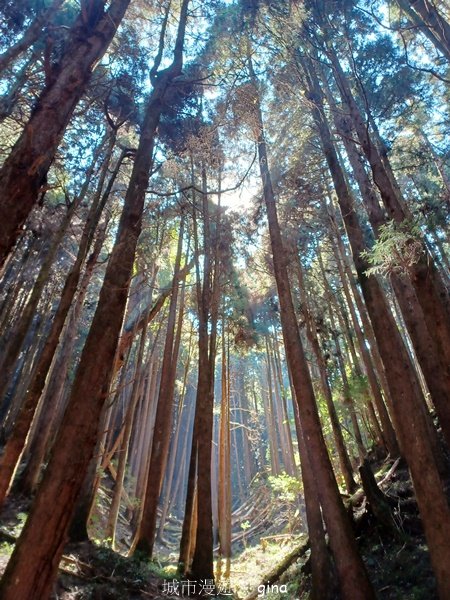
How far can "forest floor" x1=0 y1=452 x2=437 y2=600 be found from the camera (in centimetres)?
512

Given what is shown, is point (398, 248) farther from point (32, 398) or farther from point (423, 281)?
point (32, 398)

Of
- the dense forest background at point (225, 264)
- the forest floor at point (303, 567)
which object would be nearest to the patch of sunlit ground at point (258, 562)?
the dense forest background at point (225, 264)

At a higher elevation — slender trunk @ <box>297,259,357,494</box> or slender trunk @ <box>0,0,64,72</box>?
slender trunk @ <box>0,0,64,72</box>

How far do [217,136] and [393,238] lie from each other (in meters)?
5.57

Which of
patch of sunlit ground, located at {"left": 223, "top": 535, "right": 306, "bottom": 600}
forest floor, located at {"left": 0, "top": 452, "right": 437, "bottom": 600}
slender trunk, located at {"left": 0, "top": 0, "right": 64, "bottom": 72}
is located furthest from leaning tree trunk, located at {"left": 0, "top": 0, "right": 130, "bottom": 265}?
patch of sunlit ground, located at {"left": 223, "top": 535, "right": 306, "bottom": 600}

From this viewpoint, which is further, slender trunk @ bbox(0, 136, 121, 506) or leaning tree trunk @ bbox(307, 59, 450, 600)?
slender trunk @ bbox(0, 136, 121, 506)

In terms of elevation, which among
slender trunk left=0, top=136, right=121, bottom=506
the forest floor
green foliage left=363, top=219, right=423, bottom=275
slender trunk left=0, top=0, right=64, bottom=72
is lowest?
the forest floor

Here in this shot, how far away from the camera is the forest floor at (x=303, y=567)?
512 cm

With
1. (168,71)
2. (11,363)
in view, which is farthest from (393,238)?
(11,363)

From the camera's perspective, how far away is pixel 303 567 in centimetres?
703

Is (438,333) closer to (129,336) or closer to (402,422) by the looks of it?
(402,422)

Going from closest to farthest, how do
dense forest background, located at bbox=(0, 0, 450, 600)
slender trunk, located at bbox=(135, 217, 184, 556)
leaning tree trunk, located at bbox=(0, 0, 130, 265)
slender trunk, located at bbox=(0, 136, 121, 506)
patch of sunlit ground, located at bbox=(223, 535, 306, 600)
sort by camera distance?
leaning tree trunk, located at bbox=(0, 0, 130, 265), dense forest background, located at bbox=(0, 0, 450, 600), slender trunk, located at bbox=(0, 136, 121, 506), slender trunk, located at bbox=(135, 217, 184, 556), patch of sunlit ground, located at bbox=(223, 535, 306, 600)

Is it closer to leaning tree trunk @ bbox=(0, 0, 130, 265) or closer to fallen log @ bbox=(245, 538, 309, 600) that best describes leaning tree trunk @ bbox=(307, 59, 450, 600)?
leaning tree trunk @ bbox=(0, 0, 130, 265)

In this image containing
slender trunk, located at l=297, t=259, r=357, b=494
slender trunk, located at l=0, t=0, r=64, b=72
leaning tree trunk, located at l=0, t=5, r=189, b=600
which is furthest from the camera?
slender trunk, located at l=297, t=259, r=357, b=494
